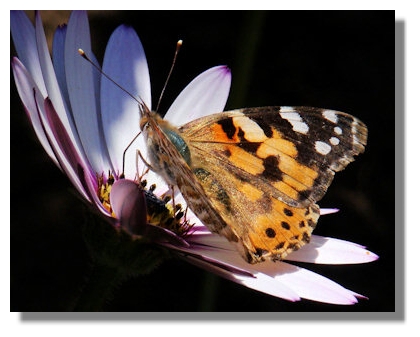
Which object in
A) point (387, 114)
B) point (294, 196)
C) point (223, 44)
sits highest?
point (223, 44)

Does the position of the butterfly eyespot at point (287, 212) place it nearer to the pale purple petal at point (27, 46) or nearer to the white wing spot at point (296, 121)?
the white wing spot at point (296, 121)

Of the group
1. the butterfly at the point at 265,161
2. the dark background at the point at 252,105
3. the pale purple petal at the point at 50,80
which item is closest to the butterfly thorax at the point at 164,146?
the butterfly at the point at 265,161

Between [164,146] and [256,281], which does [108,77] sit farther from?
[256,281]

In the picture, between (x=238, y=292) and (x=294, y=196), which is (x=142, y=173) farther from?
(x=238, y=292)

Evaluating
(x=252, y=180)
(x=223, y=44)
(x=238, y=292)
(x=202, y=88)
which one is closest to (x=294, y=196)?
(x=252, y=180)

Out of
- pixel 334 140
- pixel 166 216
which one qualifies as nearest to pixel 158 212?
pixel 166 216
